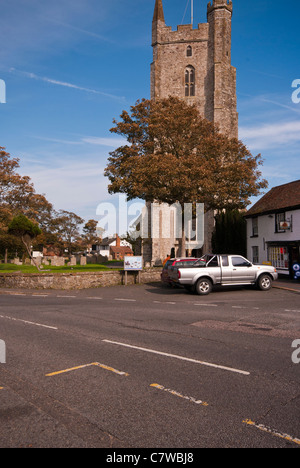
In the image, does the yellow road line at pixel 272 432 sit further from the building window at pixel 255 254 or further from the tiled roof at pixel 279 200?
the building window at pixel 255 254

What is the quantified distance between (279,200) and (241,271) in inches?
455

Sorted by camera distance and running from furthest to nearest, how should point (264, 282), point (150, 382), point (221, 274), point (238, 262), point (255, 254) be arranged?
1. point (255, 254)
2. point (264, 282)
3. point (238, 262)
4. point (221, 274)
5. point (150, 382)

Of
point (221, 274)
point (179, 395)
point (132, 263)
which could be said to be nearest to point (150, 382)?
point (179, 395)

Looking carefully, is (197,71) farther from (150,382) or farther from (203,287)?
(150,382)

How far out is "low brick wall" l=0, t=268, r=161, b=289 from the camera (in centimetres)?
2078

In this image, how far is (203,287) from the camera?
16656 millimetres

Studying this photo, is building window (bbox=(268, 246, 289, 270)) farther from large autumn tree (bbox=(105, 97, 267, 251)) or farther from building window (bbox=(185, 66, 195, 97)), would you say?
building window (bbox=(185, 66, 195, 97))

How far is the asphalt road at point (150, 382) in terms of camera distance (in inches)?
143

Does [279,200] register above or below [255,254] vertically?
above

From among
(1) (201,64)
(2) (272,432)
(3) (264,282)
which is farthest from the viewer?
(1) (201,64)

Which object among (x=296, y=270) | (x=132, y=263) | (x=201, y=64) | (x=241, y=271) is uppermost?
(x=201, y=64)

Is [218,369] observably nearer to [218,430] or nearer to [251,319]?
[218,430]

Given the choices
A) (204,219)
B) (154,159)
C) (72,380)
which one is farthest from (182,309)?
(204,219)

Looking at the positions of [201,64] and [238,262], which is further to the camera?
[201,64]
